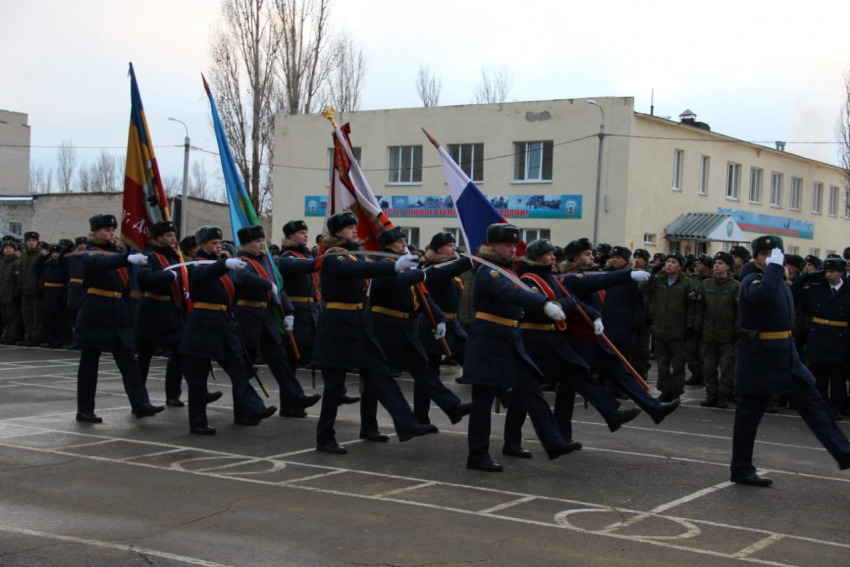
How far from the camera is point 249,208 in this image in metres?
10.7

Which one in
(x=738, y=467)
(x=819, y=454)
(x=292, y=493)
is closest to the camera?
(x=292, y=493)

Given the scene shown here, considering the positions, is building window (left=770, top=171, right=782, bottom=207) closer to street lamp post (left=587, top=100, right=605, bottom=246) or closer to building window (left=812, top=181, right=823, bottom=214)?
building window (left=812, top=181, right=823, bottom=214)

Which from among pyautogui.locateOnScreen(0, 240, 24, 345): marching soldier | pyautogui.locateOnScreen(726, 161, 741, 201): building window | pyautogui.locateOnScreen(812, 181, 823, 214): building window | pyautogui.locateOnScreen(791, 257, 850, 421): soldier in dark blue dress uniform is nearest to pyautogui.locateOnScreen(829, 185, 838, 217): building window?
pyautogui.locateOnScreen(812, 181, 823, 214): building window

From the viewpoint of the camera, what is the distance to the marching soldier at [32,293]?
19.0 metres

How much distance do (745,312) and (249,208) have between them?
5.30 m

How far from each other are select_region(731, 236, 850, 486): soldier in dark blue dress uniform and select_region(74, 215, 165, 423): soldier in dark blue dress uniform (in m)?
5.87

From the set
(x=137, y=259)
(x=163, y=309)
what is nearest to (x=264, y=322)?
(x=163, y=309)

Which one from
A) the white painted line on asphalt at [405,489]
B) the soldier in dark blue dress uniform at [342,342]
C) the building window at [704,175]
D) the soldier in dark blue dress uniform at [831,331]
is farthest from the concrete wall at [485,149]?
the white painted line on asphalt at [405,489]

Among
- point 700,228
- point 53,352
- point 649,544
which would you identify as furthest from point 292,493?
point 700,228

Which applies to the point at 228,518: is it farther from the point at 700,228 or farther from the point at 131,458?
the point at 700,228

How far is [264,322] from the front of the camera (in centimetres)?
1034

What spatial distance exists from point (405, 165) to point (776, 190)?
15.4 metres

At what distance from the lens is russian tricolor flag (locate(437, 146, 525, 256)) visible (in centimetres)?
920

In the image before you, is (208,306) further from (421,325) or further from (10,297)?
(10,297)
